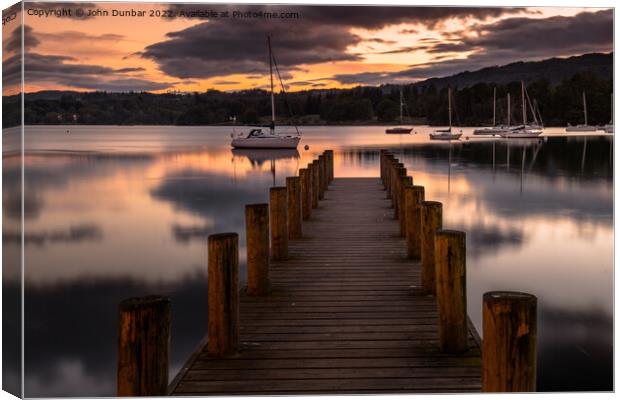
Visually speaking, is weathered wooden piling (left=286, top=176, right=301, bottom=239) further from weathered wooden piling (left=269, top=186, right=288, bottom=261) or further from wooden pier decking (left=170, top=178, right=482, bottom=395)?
weathered wooden piling (left=269, top=186, right=288, bottom=261)

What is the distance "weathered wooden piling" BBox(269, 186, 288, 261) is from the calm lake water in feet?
4.48

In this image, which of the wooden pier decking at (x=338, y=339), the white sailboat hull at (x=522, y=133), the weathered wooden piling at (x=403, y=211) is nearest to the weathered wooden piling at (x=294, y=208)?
the wooden pier decking at (x=338, y=339)

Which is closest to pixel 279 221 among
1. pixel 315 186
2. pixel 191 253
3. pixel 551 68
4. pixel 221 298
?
pixel 221 298

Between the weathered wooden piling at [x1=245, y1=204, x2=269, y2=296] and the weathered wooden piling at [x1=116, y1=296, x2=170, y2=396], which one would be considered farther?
the weathered wooden piling at [x1=245, y1=204, x2=269, y2=296]

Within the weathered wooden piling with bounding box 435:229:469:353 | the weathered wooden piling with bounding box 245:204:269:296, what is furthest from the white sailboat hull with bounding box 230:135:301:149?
the weathered wooden piling with bounding box 435:229:469:353

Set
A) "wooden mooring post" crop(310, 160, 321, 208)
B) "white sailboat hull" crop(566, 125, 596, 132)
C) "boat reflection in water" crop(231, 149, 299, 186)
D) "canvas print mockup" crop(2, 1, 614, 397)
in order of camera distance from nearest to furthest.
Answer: "canvas print mockup" crop(2, 1, 614, 397)
"wooden mooring post" crop(310, 160, 321, 208)
"boat reflection in water" crop(231, 149, 299, 186)
"white sailboat hull" crop(566, 125, 596, 132)

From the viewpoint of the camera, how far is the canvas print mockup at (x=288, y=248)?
4.18m

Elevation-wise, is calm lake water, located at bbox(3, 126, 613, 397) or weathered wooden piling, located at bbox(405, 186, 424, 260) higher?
weathered wooden piling, located at bbox(405, 186, 424, 260)

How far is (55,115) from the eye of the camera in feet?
50.6

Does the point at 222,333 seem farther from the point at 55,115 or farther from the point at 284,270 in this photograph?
the point at 55,115

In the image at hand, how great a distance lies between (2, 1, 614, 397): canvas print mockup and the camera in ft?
13.7

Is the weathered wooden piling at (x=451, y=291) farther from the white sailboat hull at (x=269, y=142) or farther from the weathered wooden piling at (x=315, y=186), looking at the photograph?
the white sailboat hull at (x=269, y=142)

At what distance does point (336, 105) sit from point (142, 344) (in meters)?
49.4

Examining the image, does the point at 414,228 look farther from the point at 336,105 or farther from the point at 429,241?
the point at 336,105
